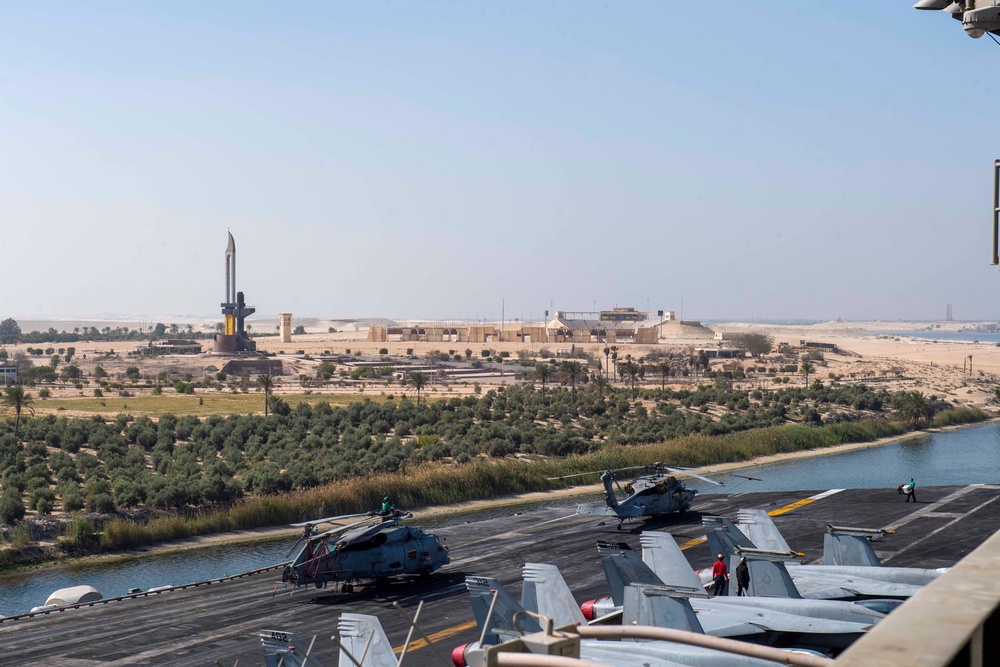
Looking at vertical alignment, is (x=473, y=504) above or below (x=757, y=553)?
below

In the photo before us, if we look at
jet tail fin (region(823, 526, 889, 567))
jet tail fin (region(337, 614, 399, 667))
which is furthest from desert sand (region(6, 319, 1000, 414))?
jet tail fin (region(337, 614, 399, 667))

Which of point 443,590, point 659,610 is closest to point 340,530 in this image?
point 443,590

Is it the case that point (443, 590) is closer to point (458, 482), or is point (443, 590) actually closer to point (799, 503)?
point (799, 503)

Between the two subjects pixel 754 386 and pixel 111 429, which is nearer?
pixel 111 429

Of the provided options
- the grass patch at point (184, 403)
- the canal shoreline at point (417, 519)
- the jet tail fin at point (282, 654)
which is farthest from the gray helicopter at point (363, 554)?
the grass patch at point (184, 403)

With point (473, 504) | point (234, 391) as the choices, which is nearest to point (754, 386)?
point (234, 391)

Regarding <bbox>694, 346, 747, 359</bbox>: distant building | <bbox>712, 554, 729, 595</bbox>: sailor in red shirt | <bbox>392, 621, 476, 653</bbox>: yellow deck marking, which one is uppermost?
<bbox>694, 346, 747, 359</bbox>: distant building

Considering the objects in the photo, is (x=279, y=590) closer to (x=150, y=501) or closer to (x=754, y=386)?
(x=150, y=501)

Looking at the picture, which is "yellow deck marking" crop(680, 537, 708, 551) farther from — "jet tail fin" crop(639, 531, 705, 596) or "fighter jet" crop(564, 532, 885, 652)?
"fighter jet" crop(564, 532, 885, 652)
